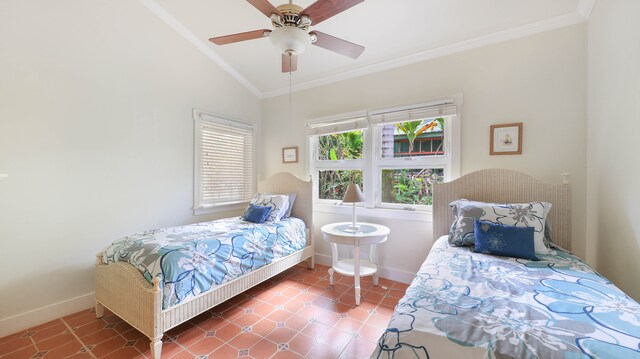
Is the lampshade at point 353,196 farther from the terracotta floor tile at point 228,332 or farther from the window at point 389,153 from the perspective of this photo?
the terracotta floor tile at point 228,332

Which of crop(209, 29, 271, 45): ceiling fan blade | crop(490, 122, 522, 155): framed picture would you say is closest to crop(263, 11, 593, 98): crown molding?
crop(490, 122, 522, 155): framed picture

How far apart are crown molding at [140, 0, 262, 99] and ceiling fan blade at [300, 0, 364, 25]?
2.26 meters

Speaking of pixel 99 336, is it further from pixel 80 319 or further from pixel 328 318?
pixel 328 318

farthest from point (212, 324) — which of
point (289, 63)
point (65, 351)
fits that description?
point (289, 63)

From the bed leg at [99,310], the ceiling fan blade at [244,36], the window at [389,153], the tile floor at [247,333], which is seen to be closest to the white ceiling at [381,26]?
the window at [389,153]

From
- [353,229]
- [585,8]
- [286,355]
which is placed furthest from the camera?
[353,229]

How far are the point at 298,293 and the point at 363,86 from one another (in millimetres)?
2527

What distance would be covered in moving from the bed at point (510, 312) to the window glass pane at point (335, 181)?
1691mm

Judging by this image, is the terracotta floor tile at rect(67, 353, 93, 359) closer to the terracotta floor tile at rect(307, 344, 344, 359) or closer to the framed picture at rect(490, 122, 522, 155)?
the terracotta floor tile at rect(307, 344, 344, 359)

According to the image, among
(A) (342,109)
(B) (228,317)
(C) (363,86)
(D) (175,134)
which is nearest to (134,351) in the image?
(B) (228,317)

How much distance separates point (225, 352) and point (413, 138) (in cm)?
268

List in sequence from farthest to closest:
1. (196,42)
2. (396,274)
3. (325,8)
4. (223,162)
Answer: (223,162) → (196,42) → (396,274) → (325,8)

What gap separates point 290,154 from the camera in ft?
12.6

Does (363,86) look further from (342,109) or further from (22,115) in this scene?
(22,115)
